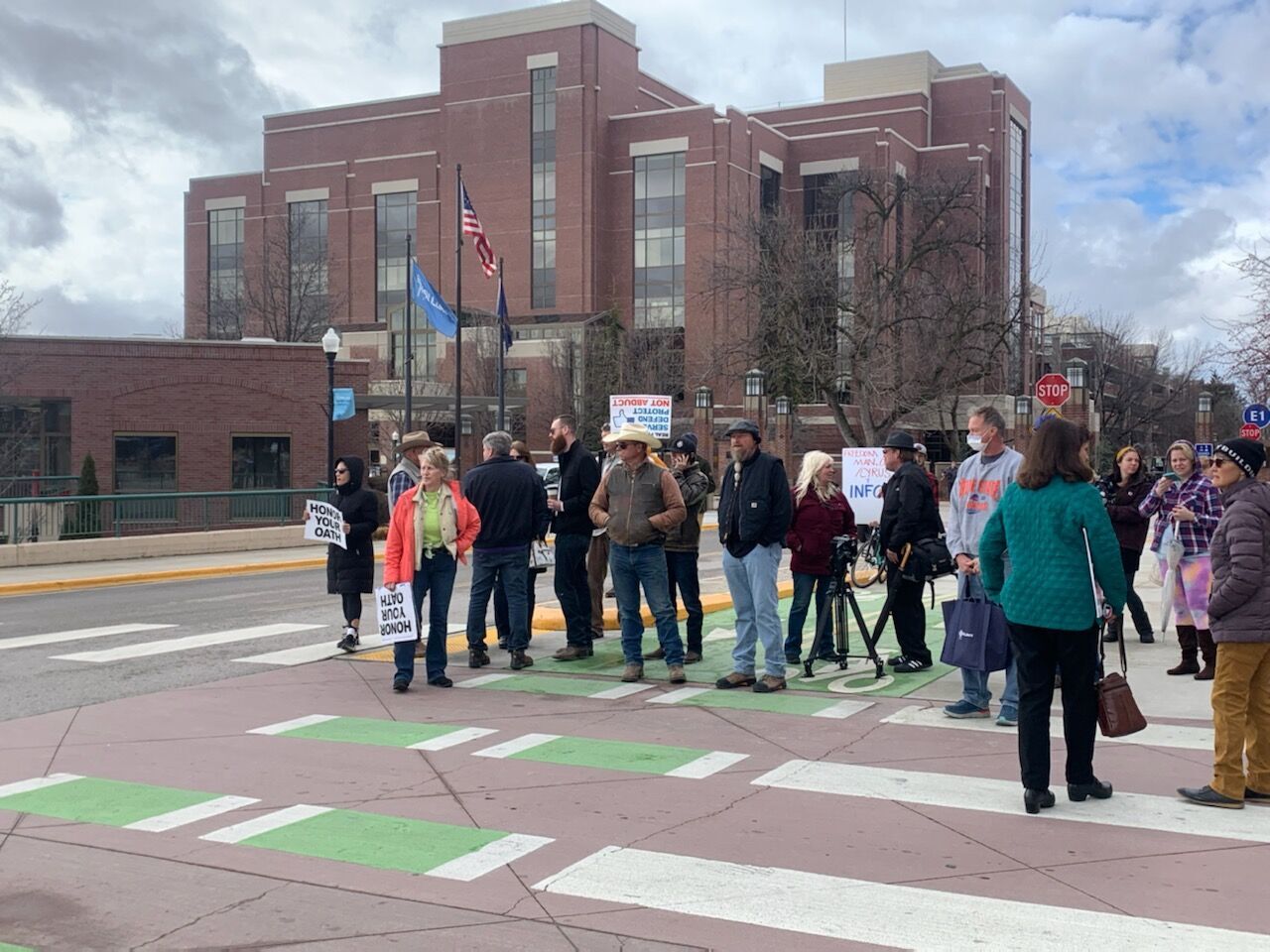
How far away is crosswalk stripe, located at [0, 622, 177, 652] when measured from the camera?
1311 cm

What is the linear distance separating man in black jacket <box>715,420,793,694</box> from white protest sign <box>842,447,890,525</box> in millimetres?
8390

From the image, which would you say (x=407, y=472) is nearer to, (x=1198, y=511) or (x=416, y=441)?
(x=416, y=441)

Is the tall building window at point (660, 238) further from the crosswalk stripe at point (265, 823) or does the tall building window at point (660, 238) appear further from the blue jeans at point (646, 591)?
the crosswalk stripe at point (265, 823)

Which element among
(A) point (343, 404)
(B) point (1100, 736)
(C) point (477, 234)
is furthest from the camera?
(C) point (477, 234)

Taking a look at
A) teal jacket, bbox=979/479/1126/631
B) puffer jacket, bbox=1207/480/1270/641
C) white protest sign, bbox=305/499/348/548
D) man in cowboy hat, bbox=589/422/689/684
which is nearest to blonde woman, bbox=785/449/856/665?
man in cowboy hat, bbox=589/422/689/684

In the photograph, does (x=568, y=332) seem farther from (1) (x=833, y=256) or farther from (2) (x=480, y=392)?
(1) (x=833, y=256)

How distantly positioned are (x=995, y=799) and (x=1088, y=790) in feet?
1.56

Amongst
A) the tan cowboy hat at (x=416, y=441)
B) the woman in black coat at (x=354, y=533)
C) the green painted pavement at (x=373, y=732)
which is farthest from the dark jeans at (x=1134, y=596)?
the woman in black coat at (x=354, y=533)

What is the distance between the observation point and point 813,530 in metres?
10.3

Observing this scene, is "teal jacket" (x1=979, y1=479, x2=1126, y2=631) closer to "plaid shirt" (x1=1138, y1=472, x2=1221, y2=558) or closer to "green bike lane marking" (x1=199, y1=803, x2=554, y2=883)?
"green bike lane marking" (x1=199, y1=803, x2=554, y2=883)

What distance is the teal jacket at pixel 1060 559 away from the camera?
636cm

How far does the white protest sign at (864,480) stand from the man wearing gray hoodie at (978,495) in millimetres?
9161

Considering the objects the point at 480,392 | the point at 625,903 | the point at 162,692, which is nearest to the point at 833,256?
the point at 480,392

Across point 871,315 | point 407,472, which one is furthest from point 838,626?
point 871,315
